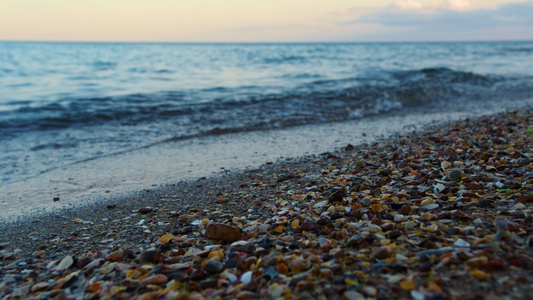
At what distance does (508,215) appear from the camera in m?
2.45

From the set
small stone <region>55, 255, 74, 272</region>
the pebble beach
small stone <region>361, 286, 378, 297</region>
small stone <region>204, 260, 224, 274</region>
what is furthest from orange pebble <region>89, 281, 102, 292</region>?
small stone <region>361, 286, 378, 297</region>

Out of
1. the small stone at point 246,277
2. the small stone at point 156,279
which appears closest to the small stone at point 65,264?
the small stone at point 156,279

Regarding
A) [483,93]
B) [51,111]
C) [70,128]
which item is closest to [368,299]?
[70,128]

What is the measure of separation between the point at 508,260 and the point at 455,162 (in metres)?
2.32

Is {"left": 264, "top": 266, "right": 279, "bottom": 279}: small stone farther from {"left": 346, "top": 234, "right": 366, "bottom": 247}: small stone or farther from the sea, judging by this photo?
the sea

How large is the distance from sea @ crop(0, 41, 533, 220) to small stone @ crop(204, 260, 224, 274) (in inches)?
95.9

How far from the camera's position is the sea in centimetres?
509

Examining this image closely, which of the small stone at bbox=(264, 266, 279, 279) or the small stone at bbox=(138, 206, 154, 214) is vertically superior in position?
the small stone at bbox=(264, 266, 279, 279)

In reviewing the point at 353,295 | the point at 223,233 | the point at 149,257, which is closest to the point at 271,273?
the point at 353,295

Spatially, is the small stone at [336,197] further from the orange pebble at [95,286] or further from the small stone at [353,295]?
the orange pebble at [95,286]

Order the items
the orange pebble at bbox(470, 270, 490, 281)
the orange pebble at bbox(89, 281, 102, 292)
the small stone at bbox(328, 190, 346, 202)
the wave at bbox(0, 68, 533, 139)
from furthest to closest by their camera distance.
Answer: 1. the wave at bbox(0, 68, 533, 139)
2. the small stone at bbox(328, 190, 346, 202)
3. the orange pebble at bbox(89, 281, 102, 292)
4. the orange pebble at bbox(470, 270, 490, 281)

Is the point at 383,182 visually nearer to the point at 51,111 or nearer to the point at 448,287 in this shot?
the point at 448,287

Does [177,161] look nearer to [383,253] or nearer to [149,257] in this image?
[149,257]

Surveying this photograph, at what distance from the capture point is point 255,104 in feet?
35.9
